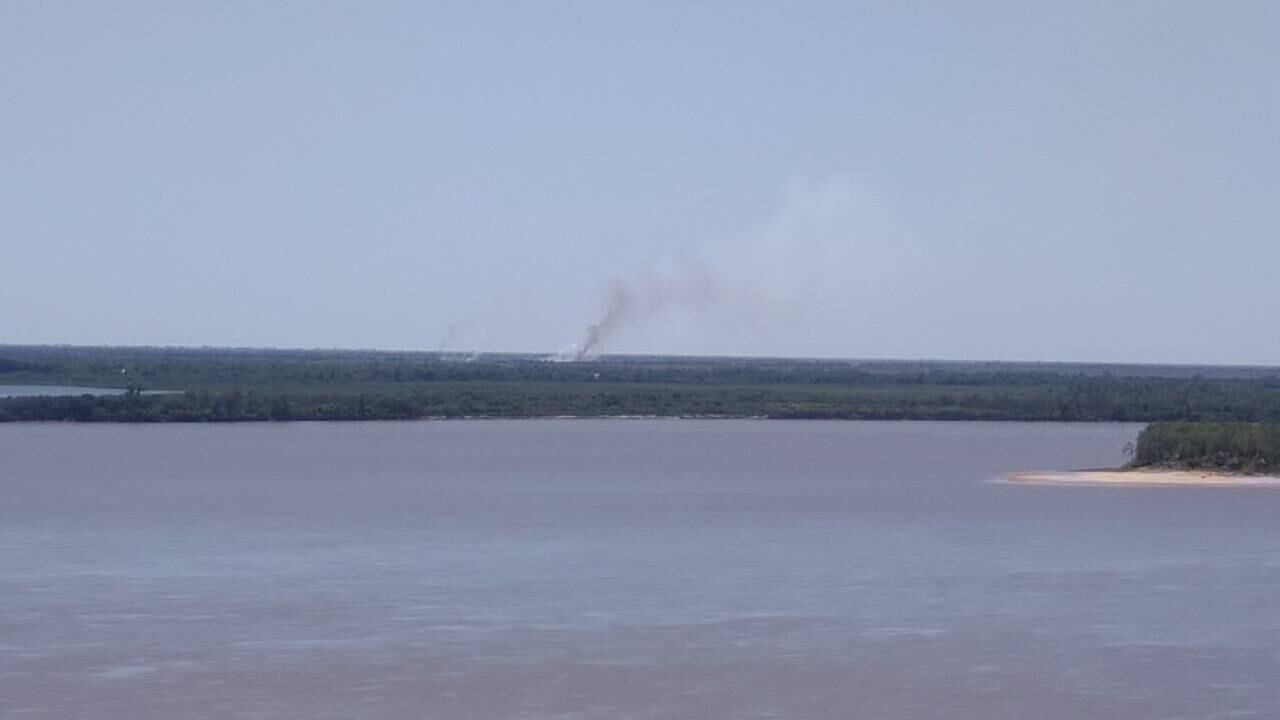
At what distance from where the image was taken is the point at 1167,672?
14828 millimetres

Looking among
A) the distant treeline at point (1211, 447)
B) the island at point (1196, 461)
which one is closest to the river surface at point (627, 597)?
the island at point (1196, 461)

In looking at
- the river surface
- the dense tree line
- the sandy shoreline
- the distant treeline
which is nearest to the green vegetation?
the dense tree line

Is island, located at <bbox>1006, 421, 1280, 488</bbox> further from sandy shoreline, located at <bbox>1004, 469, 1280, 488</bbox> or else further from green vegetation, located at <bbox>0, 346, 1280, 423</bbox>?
green vegetation, located at <bbox>0, 346, 1280, 423</bbox>

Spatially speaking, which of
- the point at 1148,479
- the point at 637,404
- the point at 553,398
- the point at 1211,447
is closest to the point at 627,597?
the point at 1148,479

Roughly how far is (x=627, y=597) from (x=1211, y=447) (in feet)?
58.2

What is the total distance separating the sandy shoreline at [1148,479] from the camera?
31.9 metres

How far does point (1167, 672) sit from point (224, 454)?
28.8 m

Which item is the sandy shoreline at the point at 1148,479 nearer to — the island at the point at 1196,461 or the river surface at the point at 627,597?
the island at the point at 1196,461

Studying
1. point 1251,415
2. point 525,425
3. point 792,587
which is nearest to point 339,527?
point 792,587

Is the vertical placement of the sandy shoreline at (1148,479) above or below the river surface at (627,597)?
above

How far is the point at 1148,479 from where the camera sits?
3278 cm

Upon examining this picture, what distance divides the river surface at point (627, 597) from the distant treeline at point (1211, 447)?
205cm

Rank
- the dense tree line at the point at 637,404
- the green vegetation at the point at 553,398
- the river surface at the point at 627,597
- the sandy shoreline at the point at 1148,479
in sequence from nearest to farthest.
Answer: the river surface at the point at 627,597 → the sandy shoreline at the point at 1148,479 → the dense tree line at the point at 637,404 → the green vegetation at the point at 553,398

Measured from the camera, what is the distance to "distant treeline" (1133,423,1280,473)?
1293 inches
